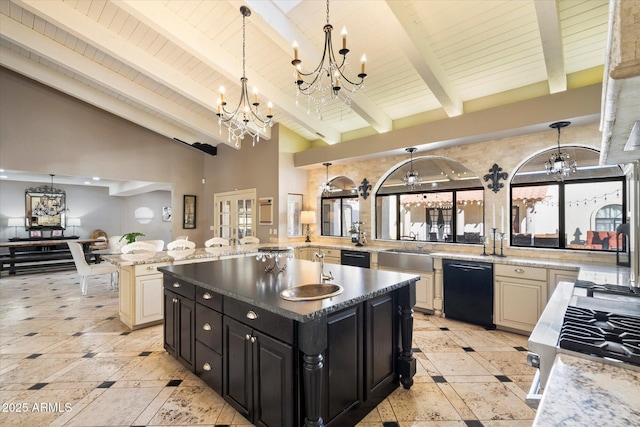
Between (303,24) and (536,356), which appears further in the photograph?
(303,24)

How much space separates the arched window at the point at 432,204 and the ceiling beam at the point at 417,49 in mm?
1249

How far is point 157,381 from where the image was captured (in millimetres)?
2572

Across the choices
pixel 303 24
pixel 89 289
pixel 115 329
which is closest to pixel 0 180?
pixel 89 289

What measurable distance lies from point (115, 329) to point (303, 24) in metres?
4.47

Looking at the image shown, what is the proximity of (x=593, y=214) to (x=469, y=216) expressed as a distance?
1.43 m

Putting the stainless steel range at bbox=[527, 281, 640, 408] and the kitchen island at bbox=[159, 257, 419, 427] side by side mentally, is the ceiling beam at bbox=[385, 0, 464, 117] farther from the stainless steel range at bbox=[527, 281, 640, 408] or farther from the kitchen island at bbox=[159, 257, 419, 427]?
the stainless steel range at bbox=[527, 281, 640, 408]

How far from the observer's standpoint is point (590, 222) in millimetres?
3650

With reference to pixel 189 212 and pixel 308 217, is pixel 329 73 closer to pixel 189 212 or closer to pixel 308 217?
pixel 308 217

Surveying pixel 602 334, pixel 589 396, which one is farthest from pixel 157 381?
pixel 602 334

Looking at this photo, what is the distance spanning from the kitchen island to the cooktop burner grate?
1.03 meters

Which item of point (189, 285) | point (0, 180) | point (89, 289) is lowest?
point (89, 289)

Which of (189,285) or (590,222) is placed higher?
(590,222)

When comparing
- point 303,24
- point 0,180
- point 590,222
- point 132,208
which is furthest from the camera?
point 132,208

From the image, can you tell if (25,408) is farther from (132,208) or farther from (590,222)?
(132,208)
